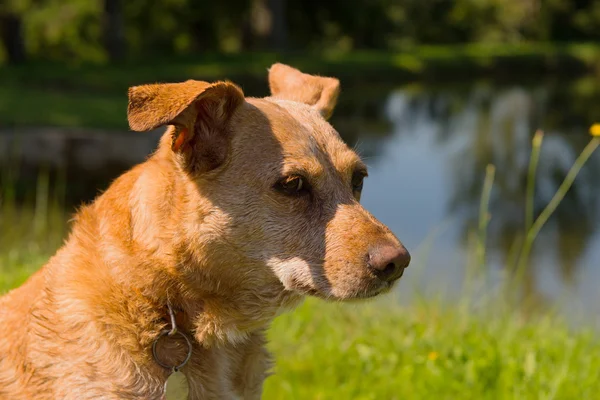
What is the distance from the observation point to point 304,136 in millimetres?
3287

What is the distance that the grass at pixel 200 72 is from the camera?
48.2 feet

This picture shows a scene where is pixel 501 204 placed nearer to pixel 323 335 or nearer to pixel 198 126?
pixel 323 335

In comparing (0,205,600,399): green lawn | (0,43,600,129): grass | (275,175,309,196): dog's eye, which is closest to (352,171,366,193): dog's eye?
(275,175,309,196): dog's eye

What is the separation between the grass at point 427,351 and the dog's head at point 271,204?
1.71m

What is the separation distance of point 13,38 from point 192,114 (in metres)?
25.1

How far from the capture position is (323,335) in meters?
5.62

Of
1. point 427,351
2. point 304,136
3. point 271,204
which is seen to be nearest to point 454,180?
point 427,351

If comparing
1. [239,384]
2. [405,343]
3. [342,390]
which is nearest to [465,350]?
[405,343]

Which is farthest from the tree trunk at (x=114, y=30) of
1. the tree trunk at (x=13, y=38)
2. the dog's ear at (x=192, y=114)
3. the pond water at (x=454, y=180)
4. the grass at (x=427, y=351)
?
the dog's ear at (x=192, y=114)

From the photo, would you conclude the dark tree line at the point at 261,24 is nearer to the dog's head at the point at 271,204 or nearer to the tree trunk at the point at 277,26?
the tree trunk at the point at 277,26

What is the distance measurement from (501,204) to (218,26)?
2566 centimetres

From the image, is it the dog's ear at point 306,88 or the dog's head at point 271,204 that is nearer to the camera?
the dog's head at point 271,204

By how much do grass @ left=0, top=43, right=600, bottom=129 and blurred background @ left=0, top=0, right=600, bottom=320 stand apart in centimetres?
8

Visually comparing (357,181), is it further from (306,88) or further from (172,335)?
(172,335)
